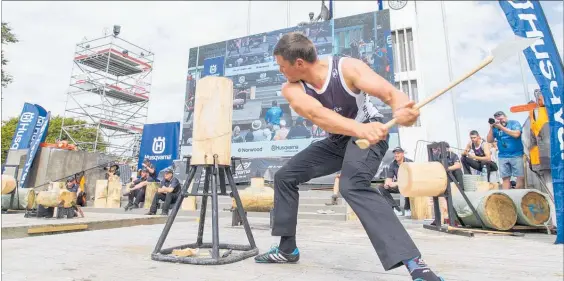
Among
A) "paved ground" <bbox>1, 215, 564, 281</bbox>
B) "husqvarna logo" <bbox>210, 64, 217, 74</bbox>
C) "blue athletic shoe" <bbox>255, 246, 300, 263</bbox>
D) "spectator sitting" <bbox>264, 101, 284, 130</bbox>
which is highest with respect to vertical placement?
"husqvarna logo" <bbox>210, 64, 217, 74</bbox>

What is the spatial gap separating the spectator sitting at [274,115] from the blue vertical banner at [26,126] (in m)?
9.34

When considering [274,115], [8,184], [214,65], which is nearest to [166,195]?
[8,184]

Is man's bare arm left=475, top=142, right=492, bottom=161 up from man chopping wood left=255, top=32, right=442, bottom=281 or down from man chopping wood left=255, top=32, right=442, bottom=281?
up

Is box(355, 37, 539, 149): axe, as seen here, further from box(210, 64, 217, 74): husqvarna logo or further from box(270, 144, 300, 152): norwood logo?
box(210, 64, 217, 74): husqvarna logo

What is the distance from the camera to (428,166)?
464 centimetres

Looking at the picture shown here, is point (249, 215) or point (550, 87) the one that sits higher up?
point (550, 87)

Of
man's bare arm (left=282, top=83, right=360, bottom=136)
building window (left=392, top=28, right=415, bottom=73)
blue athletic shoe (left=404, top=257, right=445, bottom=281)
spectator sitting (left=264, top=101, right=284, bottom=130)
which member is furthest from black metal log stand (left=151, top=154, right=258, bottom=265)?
building window (left=392, top=28, right=415, bottom=73)

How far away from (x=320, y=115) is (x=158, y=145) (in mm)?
12457

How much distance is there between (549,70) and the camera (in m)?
3.34

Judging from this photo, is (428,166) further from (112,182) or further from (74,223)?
(112,182)

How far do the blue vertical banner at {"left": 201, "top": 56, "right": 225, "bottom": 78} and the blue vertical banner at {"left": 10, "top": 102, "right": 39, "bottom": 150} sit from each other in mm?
8278

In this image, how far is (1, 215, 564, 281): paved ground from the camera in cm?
193

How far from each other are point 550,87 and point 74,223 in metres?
6.26

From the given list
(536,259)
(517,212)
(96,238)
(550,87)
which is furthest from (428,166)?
(96,238)
